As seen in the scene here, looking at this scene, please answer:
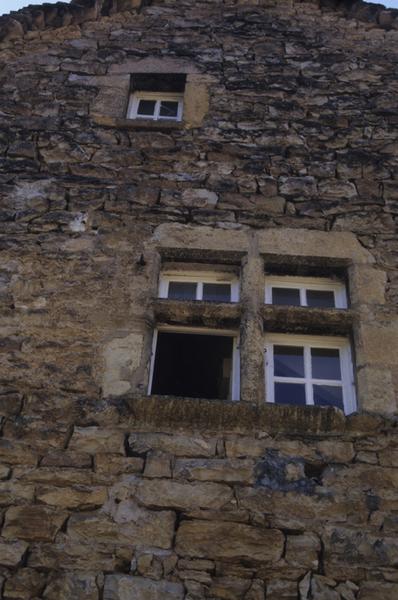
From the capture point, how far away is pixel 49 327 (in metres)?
4.35

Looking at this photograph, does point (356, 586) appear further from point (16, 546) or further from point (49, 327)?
point (49, 327)

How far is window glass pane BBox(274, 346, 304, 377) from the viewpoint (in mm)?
4309

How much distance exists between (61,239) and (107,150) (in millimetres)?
993

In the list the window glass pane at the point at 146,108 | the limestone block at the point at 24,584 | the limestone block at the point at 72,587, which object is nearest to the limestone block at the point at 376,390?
the limestone block at the point at 72,587

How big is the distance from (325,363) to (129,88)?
3.02 metres

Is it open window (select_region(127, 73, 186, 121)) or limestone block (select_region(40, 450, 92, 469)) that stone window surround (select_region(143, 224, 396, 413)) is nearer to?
limestone block (select_region(40, 450, 92, 469))

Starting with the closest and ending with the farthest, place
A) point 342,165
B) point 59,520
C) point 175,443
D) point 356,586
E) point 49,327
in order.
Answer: point 356,586, point 59,520, point 175,443, point 49,327, point 342,165

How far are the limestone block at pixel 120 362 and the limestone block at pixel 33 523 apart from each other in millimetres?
749

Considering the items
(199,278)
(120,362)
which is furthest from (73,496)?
(199,278)

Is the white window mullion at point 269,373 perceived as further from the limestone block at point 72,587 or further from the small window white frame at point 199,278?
the limestone block at point 72,587

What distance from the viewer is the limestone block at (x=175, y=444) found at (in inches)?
147

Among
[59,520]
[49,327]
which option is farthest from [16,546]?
[49,327]

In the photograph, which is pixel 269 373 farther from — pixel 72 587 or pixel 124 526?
pixel 72 587

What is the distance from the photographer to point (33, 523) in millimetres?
3436
